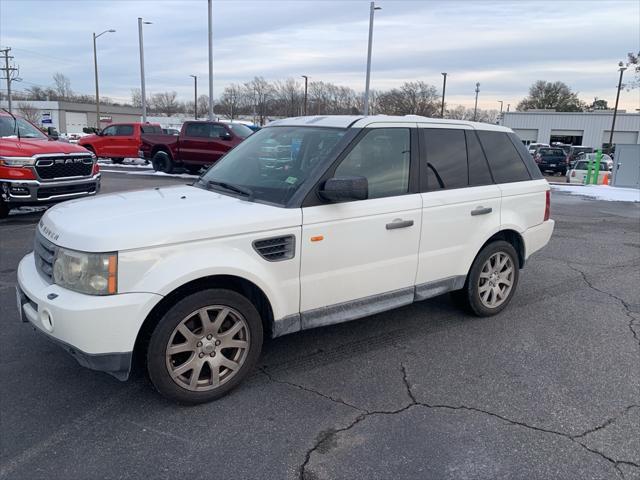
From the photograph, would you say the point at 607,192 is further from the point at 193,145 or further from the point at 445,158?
the point at 445,158

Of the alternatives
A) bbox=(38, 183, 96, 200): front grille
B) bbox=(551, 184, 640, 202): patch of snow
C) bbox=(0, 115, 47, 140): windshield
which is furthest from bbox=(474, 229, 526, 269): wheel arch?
bbox=(551, 184, 640, 202): patch of snow

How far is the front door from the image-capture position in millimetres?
3613

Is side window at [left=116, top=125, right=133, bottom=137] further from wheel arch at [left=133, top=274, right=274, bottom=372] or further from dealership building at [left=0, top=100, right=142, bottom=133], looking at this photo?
dealership building at [left=0, top=100, right=142, bottom=133]

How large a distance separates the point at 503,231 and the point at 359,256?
1.94 meters

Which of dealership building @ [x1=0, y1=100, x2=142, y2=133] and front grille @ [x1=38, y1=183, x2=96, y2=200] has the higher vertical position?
dealership building @ [x1=0, y1=100, x2=142, y2=133]

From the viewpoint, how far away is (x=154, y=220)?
316cm

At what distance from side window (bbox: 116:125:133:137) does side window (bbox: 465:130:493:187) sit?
2098 cm

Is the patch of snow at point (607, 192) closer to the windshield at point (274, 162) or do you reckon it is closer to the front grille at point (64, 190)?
the front grille at point (64, 190)

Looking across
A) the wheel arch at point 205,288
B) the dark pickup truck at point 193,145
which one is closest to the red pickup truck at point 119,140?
the dark pickup truck at point 193,145

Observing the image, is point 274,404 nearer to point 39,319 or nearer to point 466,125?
point 39,319

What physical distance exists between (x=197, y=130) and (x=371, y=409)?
15929 mm

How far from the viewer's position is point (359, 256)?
382 centimetres

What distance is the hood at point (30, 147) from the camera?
337 inches

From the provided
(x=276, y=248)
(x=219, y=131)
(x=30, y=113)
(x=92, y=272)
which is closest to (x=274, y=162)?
(x=276, y=248)
